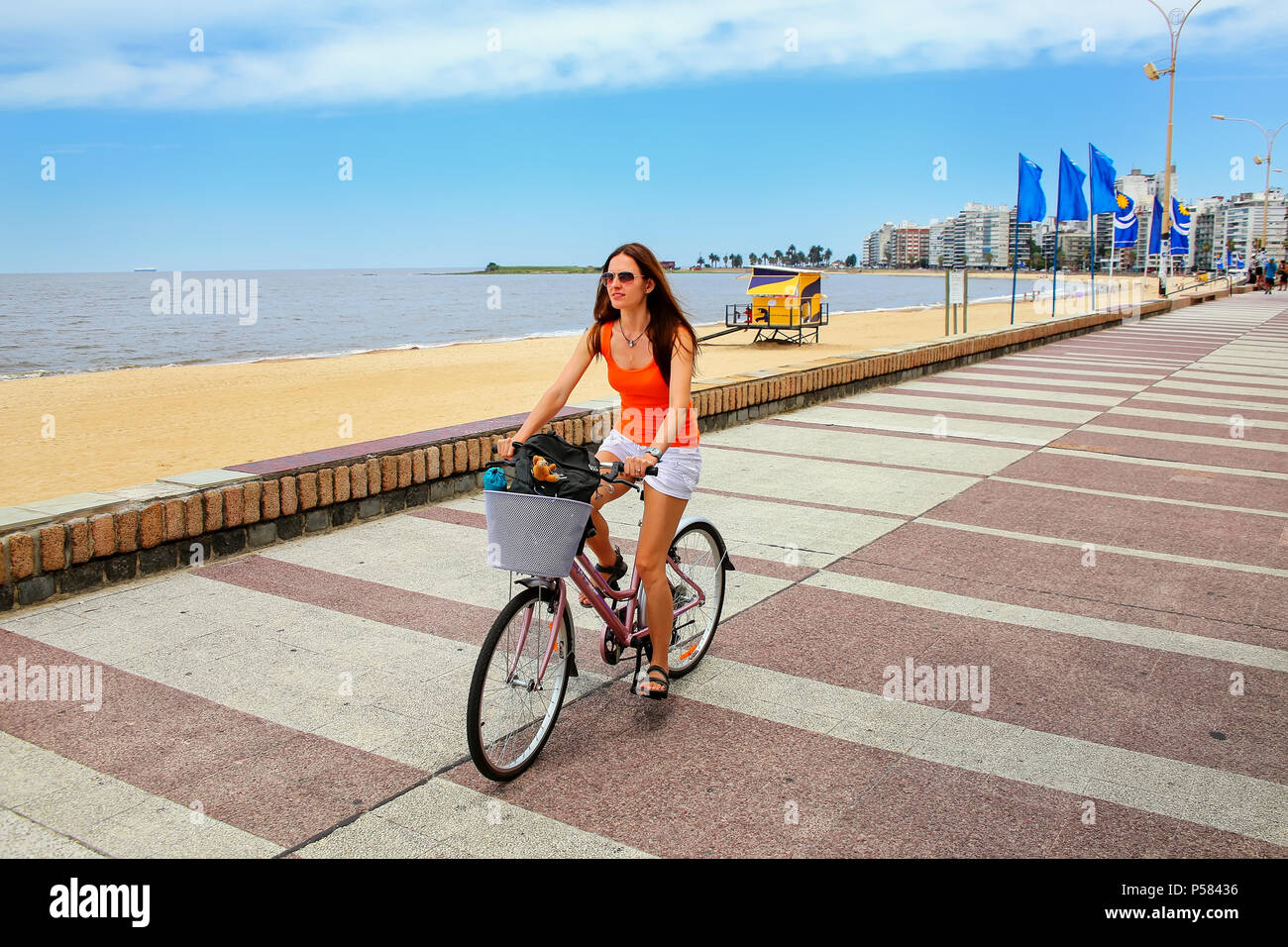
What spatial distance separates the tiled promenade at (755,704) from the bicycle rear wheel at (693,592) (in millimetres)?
142

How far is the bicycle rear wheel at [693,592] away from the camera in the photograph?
409cm

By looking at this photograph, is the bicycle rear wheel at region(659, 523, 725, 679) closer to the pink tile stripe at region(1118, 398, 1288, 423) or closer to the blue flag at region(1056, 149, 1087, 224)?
the pink tile stripe at region(1118, 398, 1288, 423)

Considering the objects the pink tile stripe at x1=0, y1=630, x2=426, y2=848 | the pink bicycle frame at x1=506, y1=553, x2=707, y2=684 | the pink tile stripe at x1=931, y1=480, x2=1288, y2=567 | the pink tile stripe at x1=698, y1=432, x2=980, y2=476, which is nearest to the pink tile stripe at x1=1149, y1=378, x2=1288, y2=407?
the pink tile stripe at x1=698, y1=432, x2=980, y2=476

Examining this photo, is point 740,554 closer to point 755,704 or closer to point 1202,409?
point 755,704

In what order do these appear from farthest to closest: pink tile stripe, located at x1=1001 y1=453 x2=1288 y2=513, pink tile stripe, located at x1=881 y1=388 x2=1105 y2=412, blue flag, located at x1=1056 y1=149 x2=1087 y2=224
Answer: blue flag, located at x1=1056 y1=149 x2=1087 y2=224, pink tile stripe, located at x1=881 y1=388 x2=1105 y2=412, pink tile stripe, located at x1=1001 y1=453 x2=1288 y2=513

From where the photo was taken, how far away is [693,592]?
4211 mm

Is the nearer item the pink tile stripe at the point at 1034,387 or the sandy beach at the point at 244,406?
the sandy beach at the point at 244,406

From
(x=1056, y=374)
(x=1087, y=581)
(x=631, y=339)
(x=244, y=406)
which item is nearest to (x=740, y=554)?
(x=1087, y=581)

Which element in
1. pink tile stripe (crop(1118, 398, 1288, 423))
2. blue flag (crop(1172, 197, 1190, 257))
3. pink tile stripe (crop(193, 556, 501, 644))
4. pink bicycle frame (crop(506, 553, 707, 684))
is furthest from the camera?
blue flag (crop(1172, 197, 1190, 257))

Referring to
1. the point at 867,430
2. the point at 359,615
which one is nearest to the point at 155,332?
the point at 867,430

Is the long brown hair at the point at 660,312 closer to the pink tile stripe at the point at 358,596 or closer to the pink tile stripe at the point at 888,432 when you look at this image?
the pink tile stripe at the point at 358,596

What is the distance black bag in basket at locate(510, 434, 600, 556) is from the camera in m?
3.10

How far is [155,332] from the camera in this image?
3578 centimetres

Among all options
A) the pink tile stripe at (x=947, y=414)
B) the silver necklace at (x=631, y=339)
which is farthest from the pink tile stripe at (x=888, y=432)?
the silver necklace at (x=631, y=339)
